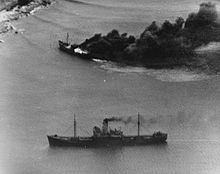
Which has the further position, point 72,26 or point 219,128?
point 72,26

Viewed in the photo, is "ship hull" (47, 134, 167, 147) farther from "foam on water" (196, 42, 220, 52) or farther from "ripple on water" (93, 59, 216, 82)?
"foam on water" (196, 42, 220, 52)

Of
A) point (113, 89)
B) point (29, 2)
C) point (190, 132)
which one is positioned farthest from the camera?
point (29, 2)

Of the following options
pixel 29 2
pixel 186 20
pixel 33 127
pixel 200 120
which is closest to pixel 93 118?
pixel 33 127

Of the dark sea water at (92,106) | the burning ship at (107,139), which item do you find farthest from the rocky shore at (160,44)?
the burning ship at (107,139)

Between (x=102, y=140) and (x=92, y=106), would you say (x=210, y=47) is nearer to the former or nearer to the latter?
(x=92, y=106)

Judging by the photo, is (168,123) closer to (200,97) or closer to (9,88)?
(200,97)

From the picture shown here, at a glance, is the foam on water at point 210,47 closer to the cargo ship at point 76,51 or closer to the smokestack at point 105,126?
the cargo ship at point 76,51
